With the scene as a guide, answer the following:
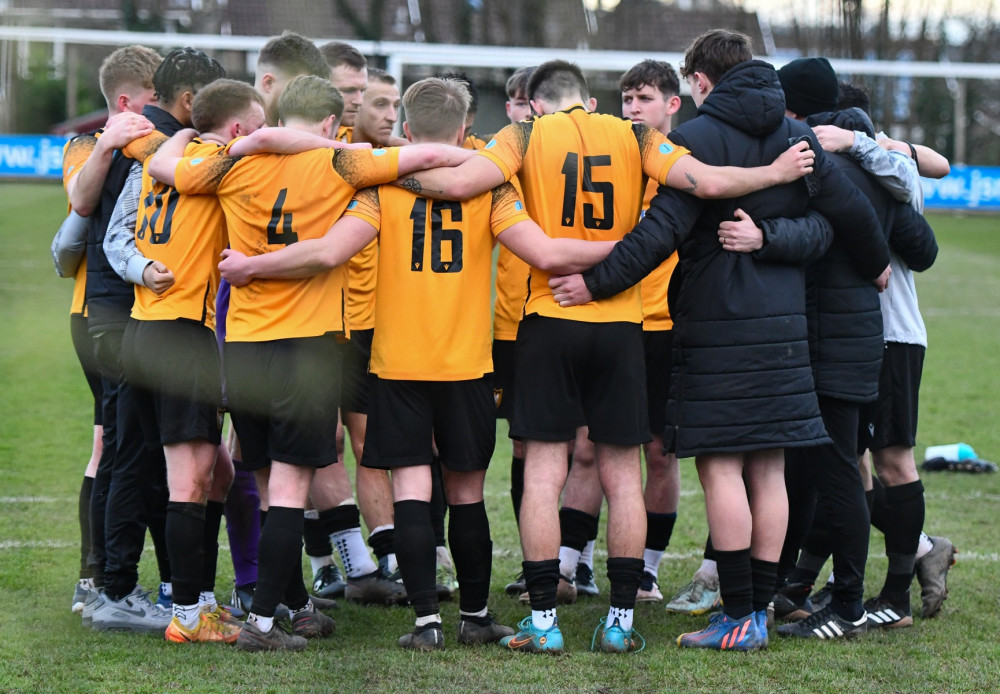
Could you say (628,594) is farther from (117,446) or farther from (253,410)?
(117,446)

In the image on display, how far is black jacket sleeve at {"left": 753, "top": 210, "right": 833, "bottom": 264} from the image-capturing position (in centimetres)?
418

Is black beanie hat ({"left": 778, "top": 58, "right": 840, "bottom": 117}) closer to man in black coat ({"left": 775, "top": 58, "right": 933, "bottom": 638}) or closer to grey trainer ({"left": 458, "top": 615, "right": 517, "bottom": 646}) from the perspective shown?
man in black coat ({"left": 775, "top": 58, "right": 933, "bottom": 638})

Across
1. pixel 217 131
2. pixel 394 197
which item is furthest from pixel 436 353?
pixel 217 131

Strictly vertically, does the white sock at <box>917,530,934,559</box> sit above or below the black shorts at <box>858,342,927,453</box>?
below

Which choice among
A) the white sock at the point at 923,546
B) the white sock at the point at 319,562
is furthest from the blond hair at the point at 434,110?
the white sock at the point at 923,546

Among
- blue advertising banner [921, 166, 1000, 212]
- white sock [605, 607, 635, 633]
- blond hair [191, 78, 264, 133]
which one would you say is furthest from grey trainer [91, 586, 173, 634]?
blue advertising banner [921, 166, 1000, 212]

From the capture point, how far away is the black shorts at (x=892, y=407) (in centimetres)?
469

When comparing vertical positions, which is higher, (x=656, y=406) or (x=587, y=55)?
(x=587, y=55)

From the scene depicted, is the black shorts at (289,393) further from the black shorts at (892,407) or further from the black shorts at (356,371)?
the black shorts at (892,407)

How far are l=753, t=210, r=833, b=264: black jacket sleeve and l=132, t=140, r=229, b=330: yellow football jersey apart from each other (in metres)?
2.04

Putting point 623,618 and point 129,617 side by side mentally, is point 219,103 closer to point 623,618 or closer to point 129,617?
point 129,617

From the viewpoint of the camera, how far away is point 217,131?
445cm

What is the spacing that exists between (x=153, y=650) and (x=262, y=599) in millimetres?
456

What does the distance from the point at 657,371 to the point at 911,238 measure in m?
1.19
